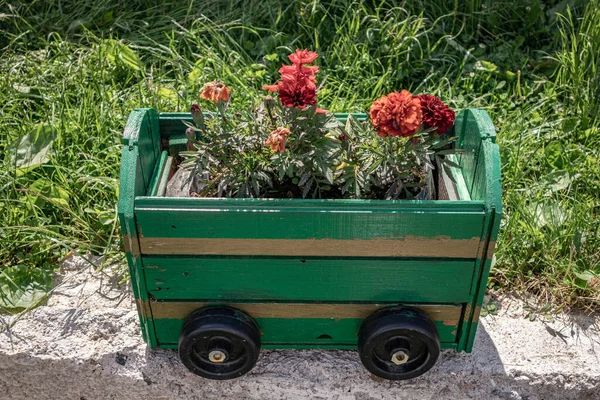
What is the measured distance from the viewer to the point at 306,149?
207cm

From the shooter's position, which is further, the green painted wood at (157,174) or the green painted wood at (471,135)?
the green painted wood at (157,174)

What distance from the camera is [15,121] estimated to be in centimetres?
307

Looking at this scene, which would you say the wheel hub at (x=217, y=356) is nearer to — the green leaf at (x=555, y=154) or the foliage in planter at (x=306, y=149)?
the foliage in planter at (x=306, y=149)

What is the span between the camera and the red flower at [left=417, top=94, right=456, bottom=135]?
2.01 meters

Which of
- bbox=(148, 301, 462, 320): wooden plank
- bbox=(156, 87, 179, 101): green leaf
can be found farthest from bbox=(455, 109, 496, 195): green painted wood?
bbox=(156, 87, 179, 101): green leaf

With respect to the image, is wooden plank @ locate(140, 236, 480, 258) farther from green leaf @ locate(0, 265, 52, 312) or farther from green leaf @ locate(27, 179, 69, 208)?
green leaf @ locate(27, 179, 69, 208)

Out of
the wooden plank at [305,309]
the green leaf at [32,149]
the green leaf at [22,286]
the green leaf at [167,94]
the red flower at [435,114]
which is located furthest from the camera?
the green leaf at [167,94]

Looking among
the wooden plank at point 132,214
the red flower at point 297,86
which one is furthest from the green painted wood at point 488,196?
the wooden plank at point 132,214

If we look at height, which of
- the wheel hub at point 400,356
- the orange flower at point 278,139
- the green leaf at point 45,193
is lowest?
the wheel hub at point 400,356

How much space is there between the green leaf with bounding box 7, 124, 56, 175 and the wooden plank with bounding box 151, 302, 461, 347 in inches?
38.6

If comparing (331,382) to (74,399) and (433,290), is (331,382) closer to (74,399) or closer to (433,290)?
(433,290)

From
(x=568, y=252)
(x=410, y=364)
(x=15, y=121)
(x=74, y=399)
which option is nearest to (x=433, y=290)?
(x=410, y=364)

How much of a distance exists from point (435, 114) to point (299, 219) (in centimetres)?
46

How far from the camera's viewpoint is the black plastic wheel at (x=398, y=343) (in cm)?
210
